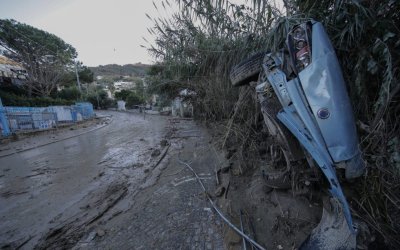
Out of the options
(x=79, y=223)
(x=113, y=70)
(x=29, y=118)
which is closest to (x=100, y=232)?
(x=79, y=223)

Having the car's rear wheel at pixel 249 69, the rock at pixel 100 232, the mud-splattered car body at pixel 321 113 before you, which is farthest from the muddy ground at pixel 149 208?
the car's rear wheel at pixel 249 69

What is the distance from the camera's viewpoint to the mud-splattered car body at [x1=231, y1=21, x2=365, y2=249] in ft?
4.67

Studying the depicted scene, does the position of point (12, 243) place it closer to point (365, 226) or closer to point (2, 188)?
point (2, 188)

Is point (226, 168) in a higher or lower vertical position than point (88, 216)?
higher

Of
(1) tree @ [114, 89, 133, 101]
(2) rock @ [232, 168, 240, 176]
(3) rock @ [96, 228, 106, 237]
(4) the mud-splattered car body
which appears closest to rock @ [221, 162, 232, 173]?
(2) rock @ [232, 168, 240, 176]

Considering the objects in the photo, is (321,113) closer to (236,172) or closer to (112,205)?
(236,172)

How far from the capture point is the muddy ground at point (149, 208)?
196cm

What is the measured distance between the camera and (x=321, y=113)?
1.48 m

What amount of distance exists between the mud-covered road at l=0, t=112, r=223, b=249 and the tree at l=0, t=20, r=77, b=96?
26.1 m

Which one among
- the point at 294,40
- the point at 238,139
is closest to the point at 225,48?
the point at 238,139

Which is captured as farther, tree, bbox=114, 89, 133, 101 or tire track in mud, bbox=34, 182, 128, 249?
tree, bbox=114, 89, 133, 101

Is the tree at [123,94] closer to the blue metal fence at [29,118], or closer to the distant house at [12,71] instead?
the distant house at [12,71]

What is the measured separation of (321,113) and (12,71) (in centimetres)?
3529

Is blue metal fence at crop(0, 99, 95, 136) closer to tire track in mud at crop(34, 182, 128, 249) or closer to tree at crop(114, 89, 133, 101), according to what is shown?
tire track in mud at crop(34, 182, 128, 249)
